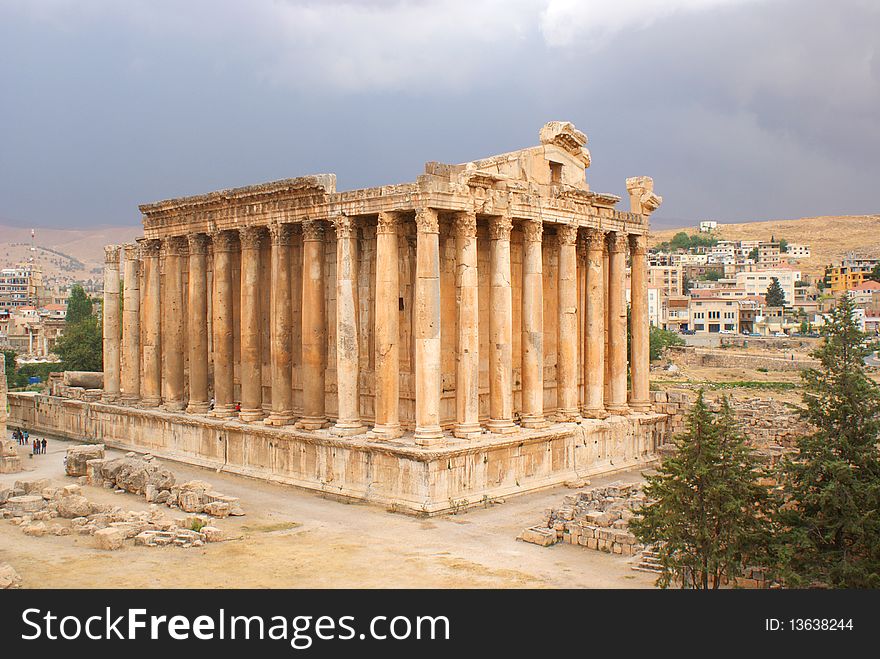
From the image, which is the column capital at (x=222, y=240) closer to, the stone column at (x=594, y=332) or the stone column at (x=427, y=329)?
the stone column at (x=427, y=329)

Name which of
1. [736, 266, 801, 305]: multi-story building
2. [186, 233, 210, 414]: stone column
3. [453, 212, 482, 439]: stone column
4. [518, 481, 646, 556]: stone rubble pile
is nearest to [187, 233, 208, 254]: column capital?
[186, 233, 210, 414]: stone column

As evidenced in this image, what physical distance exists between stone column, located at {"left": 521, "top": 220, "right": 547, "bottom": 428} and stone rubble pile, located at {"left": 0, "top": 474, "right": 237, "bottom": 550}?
9.35 m

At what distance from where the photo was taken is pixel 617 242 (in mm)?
30625

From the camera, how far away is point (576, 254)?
1200 inches

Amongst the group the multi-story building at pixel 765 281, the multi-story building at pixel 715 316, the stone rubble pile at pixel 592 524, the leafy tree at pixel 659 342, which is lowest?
the stone rubble pile at pixel 592 524

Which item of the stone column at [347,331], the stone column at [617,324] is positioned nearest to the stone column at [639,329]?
the stone column at [617,324]

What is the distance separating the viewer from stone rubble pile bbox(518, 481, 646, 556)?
1906cm

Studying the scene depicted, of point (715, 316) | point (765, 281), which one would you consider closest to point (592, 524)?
point (715, 316)

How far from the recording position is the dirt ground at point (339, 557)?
661 inches

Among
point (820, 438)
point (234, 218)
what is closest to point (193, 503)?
point (234, 218)

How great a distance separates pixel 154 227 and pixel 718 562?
25283 mm

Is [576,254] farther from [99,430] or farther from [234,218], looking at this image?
[99,430]

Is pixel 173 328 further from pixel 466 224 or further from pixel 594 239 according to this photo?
pixel 594 239

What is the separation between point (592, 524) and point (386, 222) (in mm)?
9640
